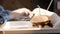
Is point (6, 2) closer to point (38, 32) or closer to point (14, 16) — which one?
point (14, 16)

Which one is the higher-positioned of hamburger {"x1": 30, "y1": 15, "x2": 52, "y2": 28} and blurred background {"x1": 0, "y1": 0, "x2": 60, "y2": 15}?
blurred background {"x1": 0, "y1": 0, "x2": 60, "y2": 15}

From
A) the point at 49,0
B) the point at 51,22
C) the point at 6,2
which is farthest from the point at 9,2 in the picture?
the point at 51,22

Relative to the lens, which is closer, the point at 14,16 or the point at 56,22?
the point at 56,22

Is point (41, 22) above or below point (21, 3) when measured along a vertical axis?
below

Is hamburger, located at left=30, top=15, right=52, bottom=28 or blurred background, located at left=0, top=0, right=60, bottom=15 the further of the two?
blurred background, located at left=0, top=0, right=60, bottom=15

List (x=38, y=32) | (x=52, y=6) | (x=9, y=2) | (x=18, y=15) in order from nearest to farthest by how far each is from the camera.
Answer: (x=38, y=32) < (x=18, y=15) < (x=52, y=6) < (x=9, y=2)

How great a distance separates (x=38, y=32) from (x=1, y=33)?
12cm

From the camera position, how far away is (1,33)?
0.40 meters

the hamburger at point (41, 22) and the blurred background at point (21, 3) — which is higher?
the blurred background at point (21, 3)

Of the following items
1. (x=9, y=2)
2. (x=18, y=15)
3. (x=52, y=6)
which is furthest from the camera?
(x=9, y=2)

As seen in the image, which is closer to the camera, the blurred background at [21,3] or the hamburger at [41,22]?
the hamburger at [41,22]

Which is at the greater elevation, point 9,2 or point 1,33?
point 9,2

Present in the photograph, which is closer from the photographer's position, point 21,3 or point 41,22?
point 41,22

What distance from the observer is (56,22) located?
16.9 inches
